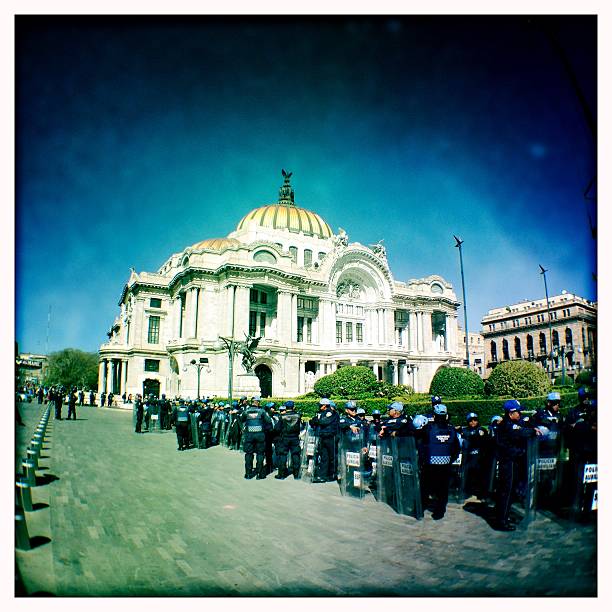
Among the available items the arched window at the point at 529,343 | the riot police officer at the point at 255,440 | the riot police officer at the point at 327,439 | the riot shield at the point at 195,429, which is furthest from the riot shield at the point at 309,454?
the arched window at the point at 529,343

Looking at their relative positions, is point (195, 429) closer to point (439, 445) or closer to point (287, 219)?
point (439, 445)

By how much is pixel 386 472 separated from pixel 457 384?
21.4m

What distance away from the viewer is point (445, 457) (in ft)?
22.5

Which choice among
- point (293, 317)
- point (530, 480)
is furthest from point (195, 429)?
point (293, 317)

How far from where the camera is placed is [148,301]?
46.3 meters

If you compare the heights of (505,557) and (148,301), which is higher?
(148,301)

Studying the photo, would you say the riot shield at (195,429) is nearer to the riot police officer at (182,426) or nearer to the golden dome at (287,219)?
the riot police officer at (182,426)

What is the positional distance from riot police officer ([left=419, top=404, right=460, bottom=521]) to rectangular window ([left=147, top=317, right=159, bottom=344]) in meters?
42.5

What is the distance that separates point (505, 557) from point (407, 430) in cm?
252

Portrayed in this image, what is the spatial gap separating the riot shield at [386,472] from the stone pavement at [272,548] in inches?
8.8

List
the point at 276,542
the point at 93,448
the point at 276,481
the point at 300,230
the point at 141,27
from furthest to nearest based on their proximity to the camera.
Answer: the point at 300,230 → the point at 93,448 → the point at 276,481 → the point at 276,542 → the point at 141,27
